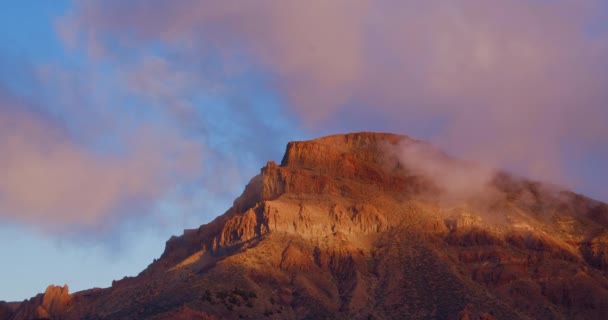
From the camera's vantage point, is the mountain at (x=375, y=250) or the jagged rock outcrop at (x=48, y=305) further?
the jagged rock outcrop at (x=48, y=305)

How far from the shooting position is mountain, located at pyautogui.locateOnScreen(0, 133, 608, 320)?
130375mm

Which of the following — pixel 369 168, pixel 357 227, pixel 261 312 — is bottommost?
pixel 261 312

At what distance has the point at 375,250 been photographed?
148 m

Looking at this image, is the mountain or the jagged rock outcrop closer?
the mountain

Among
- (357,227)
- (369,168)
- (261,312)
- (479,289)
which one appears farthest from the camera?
(369,168)

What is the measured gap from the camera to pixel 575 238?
157 meters

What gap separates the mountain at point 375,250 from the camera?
130 meters

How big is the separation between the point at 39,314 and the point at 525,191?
253ft

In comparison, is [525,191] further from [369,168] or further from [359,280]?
[359,280]

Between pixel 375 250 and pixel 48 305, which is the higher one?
pixel 375 250

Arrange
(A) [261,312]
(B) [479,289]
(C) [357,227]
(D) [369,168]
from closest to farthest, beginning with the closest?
(A) [261,312]
(B) [479,289]
(C) [357,227]
(D) [369,168]

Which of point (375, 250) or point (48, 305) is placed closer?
point (48, 305)

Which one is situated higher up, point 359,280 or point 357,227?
point 357,227

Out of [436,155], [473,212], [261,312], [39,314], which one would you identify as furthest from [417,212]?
[39,314]
